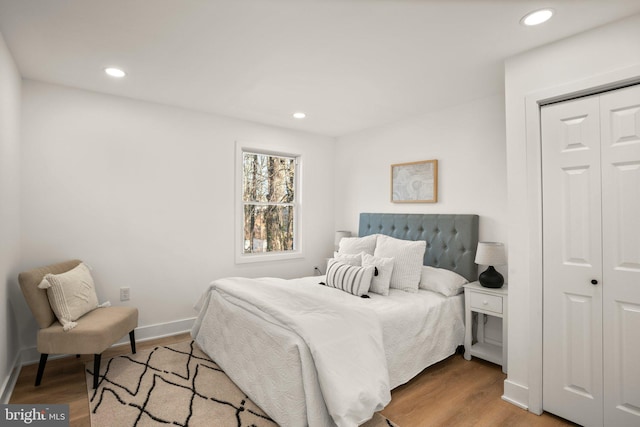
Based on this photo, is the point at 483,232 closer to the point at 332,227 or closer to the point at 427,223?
the point at 427,223

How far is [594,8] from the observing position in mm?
1784

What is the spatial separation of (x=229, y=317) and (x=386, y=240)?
5.75 feet

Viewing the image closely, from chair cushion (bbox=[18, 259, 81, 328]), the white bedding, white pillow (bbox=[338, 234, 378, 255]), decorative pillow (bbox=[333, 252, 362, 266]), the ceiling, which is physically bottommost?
the white bedding

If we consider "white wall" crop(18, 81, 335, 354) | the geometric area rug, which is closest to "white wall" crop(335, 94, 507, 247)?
"white wall" crop(18, 81, 335, 354)

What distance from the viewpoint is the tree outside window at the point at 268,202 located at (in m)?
4.20

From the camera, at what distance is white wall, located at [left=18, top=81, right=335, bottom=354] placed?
2.90m

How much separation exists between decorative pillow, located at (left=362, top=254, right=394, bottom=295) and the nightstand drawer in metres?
0.74

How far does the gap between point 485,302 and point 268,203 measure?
2755mm

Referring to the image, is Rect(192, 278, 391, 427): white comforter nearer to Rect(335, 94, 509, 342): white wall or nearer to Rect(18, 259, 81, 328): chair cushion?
Rect(18, 259, 81, 328): chair cushion

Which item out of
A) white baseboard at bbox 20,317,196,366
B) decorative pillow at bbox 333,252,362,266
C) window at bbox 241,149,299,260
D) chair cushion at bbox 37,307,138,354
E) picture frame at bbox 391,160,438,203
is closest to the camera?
chair cushion at bbox 37,307,138,354

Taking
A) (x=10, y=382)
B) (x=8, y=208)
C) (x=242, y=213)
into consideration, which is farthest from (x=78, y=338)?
(x=242, y=213)

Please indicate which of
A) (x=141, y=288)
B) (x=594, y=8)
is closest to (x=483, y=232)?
(x=594, y=8)

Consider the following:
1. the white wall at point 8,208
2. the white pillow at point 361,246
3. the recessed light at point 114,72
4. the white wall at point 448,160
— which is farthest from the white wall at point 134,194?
the white wall at point 448,160

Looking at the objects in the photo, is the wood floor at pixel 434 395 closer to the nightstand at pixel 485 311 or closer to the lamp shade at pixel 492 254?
the nightstand at pixel 485 311
